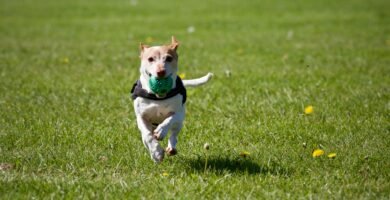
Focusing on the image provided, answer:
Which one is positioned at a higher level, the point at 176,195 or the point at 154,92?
the point at 154,92

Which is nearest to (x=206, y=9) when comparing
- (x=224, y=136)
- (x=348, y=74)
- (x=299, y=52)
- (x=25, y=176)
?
(x=299, y=52)

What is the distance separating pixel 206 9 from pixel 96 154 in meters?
15.2

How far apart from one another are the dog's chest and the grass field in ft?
1.21

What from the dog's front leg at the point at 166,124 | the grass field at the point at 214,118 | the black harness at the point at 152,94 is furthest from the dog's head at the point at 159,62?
the grass field at the point at 214,118

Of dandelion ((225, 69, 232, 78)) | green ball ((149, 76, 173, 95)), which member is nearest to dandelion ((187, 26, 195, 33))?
dandelion ((225, 69, 232, 78))

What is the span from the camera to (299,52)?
10.5 m

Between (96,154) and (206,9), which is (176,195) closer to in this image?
(96,154)

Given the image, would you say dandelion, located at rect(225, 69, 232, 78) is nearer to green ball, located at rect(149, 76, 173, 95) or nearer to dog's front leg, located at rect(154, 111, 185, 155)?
dog's front leg, located at rect(154, 111, 185, 155)

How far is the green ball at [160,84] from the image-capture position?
4230 millimetres

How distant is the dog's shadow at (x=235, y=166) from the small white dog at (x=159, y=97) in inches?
10.7

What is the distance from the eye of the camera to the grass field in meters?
4.11

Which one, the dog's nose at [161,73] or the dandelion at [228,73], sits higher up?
the dog's nose at [161,73]

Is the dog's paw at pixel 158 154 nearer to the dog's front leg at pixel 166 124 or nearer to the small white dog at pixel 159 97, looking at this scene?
the small white dog at pixel 159 97

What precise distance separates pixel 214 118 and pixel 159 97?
5.95 ft
